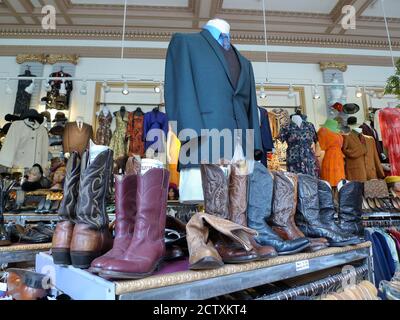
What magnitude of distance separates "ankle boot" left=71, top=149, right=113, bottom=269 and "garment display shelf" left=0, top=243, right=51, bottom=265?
684 mm

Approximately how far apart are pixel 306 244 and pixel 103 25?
5.19m

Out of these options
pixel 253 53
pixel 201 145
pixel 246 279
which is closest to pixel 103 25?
pixel 253 53

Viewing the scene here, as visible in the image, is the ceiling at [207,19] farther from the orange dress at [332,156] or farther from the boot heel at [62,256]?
the boot heel at [62,256]

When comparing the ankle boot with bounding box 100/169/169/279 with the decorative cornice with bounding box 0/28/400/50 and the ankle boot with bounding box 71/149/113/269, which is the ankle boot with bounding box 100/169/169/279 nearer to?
the ankle boot with bounding box 71/149/113/269

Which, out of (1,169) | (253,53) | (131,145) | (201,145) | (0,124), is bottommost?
(201,145)

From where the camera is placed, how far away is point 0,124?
4812mm

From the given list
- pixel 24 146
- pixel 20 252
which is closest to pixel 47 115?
pixel 24 146

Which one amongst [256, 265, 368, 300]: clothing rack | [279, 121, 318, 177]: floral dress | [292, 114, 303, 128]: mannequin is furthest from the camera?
[292, 114, 303, 128]: mannequin

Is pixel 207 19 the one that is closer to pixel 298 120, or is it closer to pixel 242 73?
pixel 298 120

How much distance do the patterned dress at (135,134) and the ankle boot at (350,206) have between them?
312 cm

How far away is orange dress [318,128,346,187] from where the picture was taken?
→ 12.9 ft

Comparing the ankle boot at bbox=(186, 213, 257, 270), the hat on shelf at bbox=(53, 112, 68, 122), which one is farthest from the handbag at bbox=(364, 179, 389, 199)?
the hat on shelf at bbox=(53, 112, 68, 122)

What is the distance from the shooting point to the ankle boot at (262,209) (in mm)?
1145
